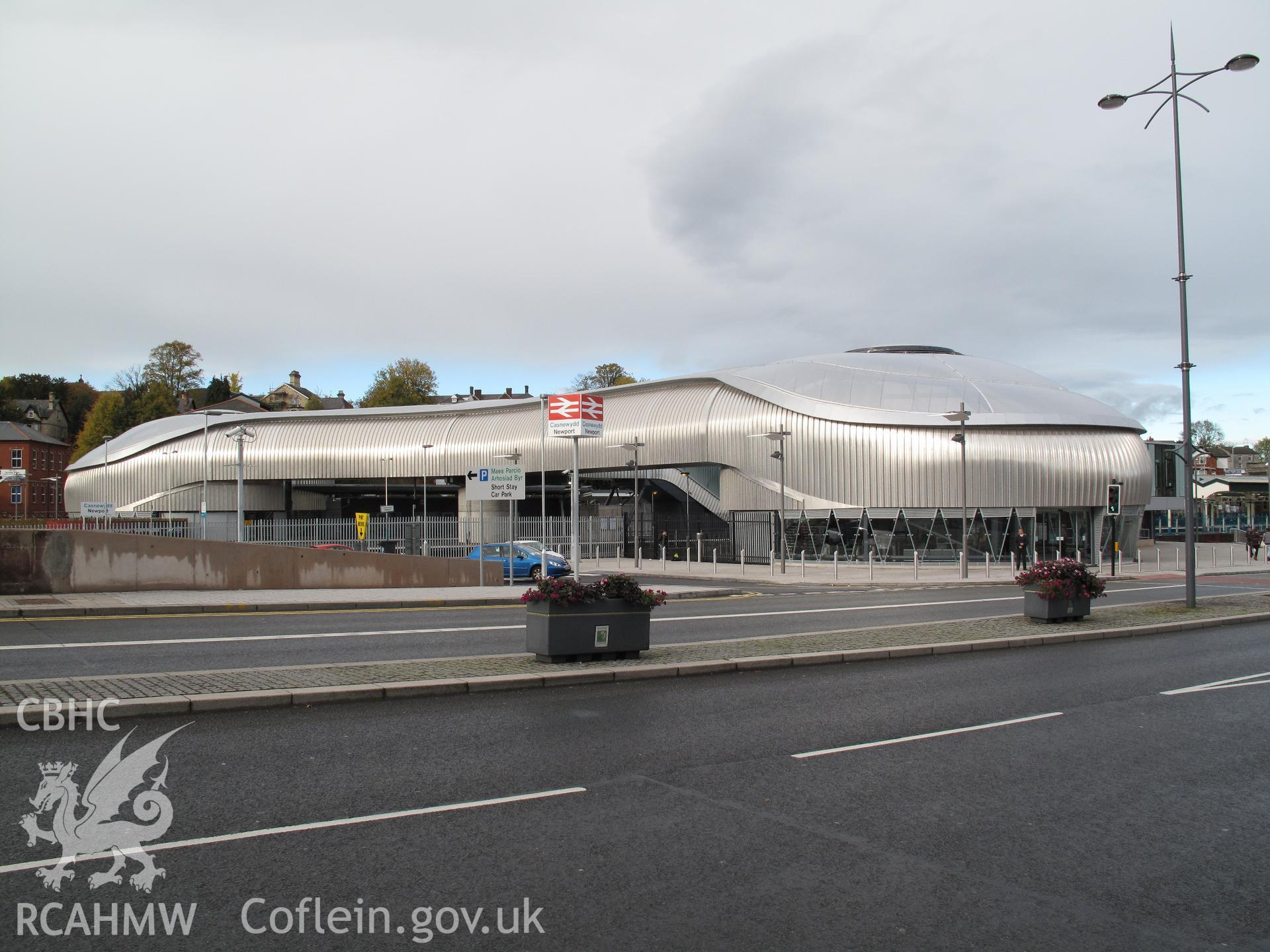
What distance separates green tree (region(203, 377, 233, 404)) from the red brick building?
62.6 feet

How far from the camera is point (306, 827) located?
19.0 feet

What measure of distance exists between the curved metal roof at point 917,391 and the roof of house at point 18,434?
286 feet

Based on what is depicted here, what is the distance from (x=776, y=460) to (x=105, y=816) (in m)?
50.6

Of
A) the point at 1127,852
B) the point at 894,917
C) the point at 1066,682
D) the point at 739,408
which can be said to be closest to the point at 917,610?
the point at 1066,682

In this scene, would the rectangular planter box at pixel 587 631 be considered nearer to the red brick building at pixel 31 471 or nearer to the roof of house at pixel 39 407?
the red brick building at pixel 31 471

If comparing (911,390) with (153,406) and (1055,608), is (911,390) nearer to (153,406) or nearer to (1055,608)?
(1055,608)

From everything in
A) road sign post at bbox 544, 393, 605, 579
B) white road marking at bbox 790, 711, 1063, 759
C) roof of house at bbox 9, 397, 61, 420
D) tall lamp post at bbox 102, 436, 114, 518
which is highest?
roof of house at bbox 9, 397, 61, 420

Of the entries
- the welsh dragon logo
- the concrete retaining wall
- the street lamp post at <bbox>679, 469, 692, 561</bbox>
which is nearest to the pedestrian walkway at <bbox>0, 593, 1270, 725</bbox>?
the welsh dragon logo

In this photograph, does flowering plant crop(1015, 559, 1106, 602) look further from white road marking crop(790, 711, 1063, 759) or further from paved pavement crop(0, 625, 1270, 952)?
white road marking crop(790, 711, 1063, 759)

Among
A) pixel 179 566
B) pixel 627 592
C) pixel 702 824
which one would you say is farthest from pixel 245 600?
pixel 702 824

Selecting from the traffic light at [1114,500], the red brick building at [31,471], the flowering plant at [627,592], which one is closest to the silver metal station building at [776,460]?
the traffic light at [1114,500]

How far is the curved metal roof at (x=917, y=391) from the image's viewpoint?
50.7 meters

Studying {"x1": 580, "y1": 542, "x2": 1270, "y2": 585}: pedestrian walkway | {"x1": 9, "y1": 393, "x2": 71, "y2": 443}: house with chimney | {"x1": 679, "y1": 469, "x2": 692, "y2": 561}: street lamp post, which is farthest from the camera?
{"x1": 9, "y1": 393, "x2": 71, "y2": 443}: house with chimney

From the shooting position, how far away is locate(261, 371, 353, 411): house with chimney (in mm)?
142250
